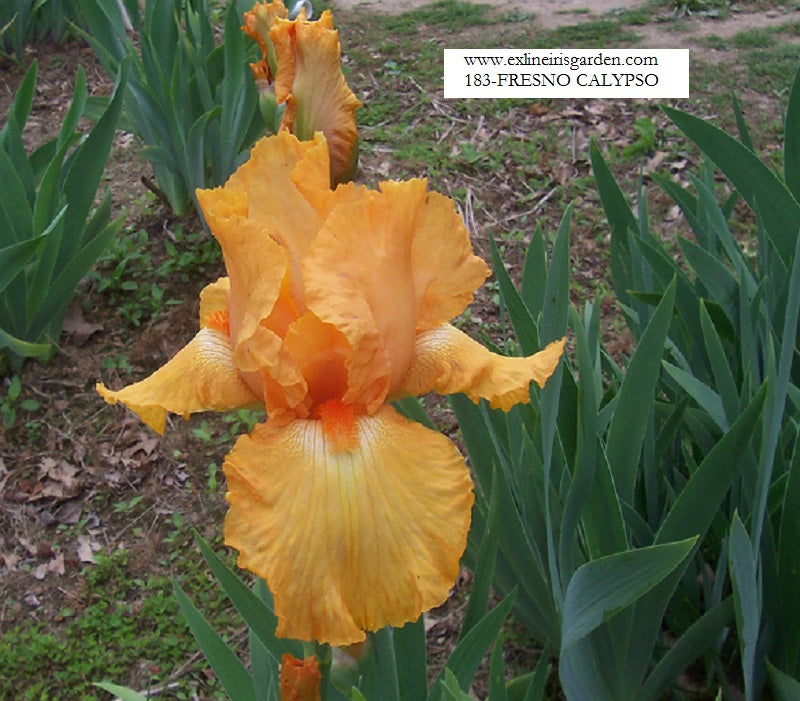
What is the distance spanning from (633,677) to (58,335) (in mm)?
1862

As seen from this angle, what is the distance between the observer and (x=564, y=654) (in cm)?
124

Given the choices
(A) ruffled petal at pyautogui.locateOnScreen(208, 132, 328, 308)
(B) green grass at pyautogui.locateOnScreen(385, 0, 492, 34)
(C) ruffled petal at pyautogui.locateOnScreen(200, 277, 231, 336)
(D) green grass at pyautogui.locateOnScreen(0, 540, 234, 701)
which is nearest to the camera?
(A) ruffled petal at pyautogui.locateOnScreen(208, 132, 328, 308)

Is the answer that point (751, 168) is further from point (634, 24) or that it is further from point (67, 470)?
point (634, 24)

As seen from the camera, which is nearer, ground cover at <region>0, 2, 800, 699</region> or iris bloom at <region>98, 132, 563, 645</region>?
iris bloom at <region>98, 132, 563, 645</region>

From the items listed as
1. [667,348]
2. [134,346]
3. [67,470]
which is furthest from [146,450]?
[667,348]

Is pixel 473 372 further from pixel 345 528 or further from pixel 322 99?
pixel 322 99

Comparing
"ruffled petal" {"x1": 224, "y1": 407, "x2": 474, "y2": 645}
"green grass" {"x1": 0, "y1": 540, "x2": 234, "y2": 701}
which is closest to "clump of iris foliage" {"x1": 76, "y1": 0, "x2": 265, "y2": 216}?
"green grass" {"x1": 0, "y1": 540, "x2": 234, "y2": 701}

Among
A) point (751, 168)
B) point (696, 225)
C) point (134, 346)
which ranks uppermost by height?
point (751, 168)

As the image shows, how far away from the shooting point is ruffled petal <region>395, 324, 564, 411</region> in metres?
0.87

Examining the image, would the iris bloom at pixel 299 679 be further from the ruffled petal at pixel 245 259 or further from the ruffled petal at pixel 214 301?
the ruffled petal at pixel 214 301

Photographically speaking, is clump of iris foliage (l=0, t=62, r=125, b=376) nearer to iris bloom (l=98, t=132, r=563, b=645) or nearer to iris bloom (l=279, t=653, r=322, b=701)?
iris bloom (l=98, t=132, r=563, b=645)

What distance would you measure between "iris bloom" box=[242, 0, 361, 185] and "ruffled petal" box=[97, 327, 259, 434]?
69 cm

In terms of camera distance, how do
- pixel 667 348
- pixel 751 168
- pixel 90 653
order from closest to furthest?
pixel 751 168 → pixel 667 348 → pixel 90 653

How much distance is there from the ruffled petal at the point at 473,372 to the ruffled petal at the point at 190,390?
0.56 ft
